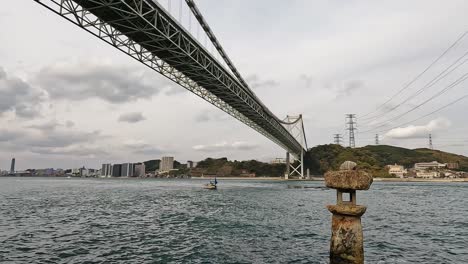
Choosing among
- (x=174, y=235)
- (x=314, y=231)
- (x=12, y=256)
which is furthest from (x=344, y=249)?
(x=12, y=256)

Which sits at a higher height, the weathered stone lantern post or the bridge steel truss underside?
the bridge steel truss underside

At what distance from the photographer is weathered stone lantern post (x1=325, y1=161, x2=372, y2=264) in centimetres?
728

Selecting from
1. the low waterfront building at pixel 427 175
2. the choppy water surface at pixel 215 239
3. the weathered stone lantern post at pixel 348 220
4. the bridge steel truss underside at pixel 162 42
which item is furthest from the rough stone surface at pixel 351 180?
the low waterfront building at pixel 427 175

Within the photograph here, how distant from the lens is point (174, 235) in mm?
14281

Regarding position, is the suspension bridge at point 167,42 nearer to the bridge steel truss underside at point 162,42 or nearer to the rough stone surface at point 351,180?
the bridge steel truss underside at point 162,42

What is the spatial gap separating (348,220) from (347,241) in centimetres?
48

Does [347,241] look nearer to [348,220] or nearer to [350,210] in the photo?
[348,220]

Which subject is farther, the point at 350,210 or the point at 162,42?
the point at 162,42

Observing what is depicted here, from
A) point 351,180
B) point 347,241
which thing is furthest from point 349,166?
point 347,241

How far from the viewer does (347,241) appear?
290 inches

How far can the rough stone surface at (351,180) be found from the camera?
23.8ft

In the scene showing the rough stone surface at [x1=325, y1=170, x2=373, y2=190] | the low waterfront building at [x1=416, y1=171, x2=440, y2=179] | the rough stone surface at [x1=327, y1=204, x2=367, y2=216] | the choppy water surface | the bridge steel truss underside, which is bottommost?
the choppy water surface

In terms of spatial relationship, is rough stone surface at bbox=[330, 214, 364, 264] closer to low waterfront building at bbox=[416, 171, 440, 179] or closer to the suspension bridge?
the suspension bridge

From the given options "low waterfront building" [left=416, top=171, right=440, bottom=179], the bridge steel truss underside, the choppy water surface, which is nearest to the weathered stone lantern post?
the choppy water surface
